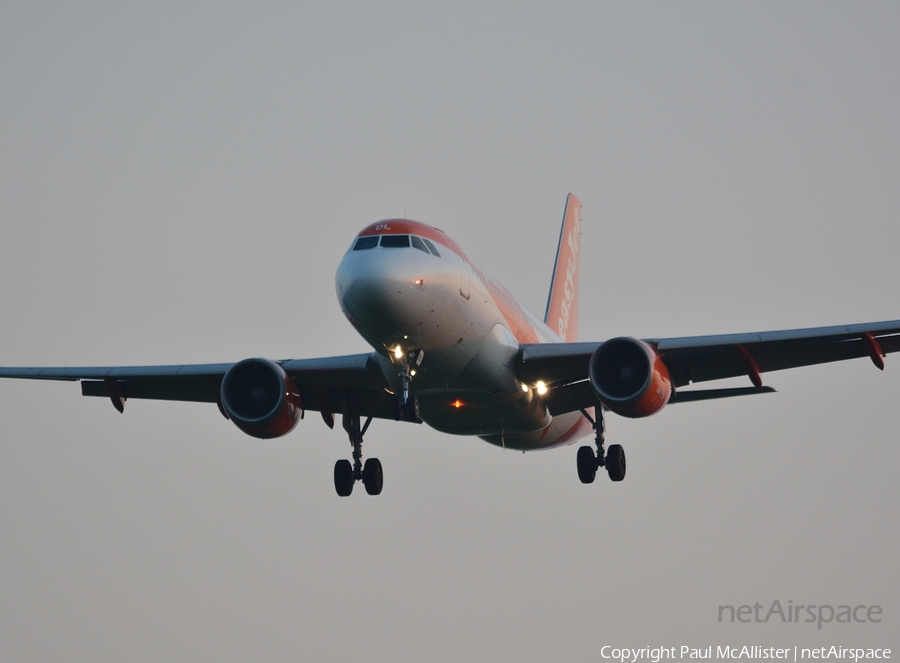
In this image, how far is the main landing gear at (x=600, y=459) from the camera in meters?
34.7

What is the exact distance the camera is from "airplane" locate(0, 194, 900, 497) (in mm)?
27234

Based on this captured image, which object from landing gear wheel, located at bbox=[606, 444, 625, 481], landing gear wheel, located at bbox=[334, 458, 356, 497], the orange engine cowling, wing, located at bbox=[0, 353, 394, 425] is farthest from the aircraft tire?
the orange engine cowling

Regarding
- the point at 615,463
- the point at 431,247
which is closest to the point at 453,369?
the point at 431,247

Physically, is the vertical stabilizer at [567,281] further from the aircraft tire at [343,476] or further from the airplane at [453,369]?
the aircraft tire at [343,476]

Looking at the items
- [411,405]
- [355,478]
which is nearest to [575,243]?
[355,478]

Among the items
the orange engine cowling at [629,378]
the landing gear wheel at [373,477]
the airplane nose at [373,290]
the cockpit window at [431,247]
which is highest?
the cockpit window at [431,247]

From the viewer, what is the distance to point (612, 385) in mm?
29781

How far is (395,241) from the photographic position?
1080 inches

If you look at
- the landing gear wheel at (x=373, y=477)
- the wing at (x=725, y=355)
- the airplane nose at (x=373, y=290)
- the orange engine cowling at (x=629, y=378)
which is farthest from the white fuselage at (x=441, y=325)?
the landing gear wheel at (x=373, y=477)

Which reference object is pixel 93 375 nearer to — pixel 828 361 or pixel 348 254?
pixel 348 254

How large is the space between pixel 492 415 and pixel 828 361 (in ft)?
26.9

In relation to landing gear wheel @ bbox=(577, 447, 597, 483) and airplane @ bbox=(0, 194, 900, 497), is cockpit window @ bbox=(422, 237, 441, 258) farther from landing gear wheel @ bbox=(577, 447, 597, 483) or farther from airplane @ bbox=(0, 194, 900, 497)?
landing gear wheel @ bbox=(577, 447, 597, 483)

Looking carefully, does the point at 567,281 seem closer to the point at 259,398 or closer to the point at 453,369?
the point at 259,398

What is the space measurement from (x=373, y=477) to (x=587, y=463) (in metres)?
5.67
